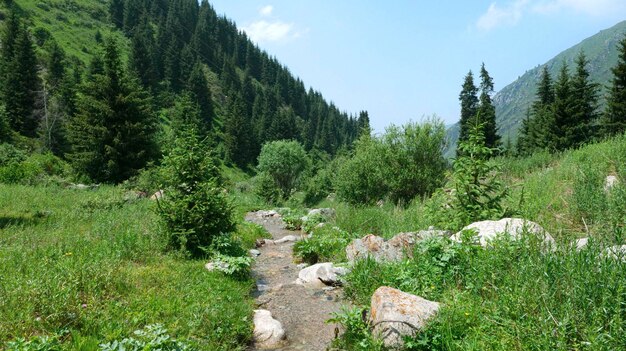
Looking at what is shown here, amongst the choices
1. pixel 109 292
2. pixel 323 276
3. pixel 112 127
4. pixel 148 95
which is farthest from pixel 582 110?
pixel 148 95

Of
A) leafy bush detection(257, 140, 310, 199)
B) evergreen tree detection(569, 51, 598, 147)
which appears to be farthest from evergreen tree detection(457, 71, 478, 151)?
leafy bush detection(257, 140, 310, 199)

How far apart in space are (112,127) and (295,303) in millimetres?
27667

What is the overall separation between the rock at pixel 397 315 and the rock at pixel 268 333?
1.52m

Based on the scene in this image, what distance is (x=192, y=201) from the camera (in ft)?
28.2

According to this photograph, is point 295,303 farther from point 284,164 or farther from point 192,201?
point 284,164

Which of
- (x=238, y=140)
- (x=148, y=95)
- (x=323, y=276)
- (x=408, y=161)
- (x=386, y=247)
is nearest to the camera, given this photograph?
(x=386, y=247)

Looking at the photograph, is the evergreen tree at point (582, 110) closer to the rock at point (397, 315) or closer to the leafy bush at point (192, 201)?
the leafy bush at point (192, 201)

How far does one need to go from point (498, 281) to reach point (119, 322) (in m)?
5.05

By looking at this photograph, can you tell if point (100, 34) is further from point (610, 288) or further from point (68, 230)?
point (610, 288)

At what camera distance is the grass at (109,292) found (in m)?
4.20

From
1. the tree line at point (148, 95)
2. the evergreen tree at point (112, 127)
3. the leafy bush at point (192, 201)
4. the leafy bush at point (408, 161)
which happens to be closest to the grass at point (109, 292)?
the leafy bush at point (192, 201)

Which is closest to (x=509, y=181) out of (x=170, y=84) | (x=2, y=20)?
(x=2, y=20)

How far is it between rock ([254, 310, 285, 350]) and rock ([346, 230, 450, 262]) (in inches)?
88.6

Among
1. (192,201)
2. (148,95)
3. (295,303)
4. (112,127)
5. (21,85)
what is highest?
(21,85)
